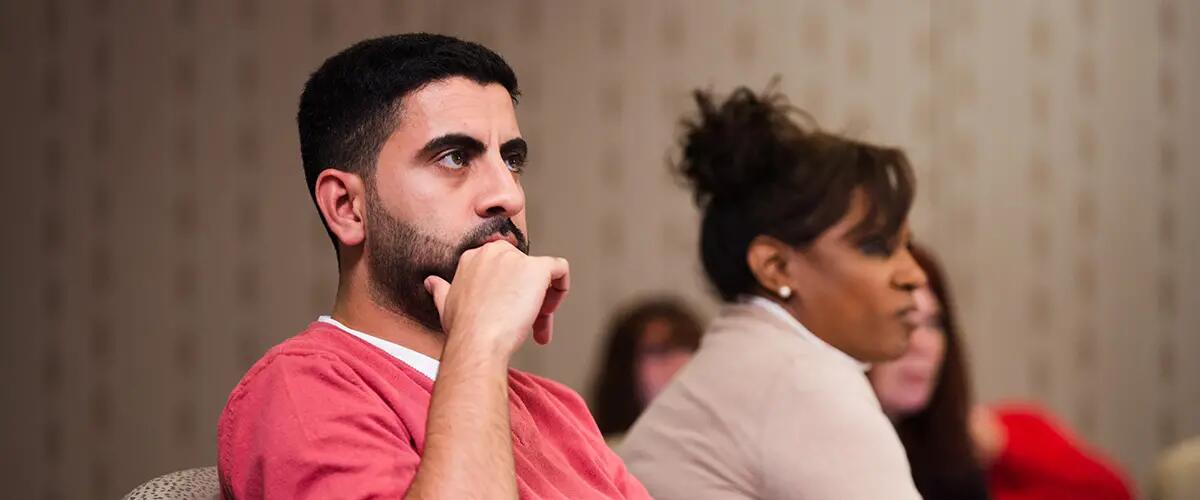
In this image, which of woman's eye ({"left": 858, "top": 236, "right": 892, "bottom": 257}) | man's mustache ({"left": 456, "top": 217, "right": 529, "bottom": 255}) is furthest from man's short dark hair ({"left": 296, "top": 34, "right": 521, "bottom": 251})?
woman's eye ({"left": 858, "top": 236, "right": 892, "bottom": 257})

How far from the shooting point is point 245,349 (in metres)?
3.38

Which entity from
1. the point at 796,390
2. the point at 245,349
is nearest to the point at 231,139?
the point at 245,349

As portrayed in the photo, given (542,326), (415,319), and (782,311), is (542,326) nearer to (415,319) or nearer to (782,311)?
(415,319)

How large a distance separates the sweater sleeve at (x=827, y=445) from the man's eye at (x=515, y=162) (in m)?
0.47

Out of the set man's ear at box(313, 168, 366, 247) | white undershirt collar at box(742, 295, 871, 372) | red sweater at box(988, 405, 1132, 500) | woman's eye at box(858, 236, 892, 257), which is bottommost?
red sweater at box(988, 405, 1132, 500)

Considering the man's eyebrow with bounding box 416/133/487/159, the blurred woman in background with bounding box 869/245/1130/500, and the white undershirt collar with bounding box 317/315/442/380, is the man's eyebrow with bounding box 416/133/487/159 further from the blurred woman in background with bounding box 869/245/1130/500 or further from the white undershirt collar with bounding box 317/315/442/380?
the blurred woman in background with bounding box 869/245/1130/500

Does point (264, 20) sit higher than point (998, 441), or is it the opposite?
point (264, 20)

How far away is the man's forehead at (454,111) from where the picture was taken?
1.23 metres

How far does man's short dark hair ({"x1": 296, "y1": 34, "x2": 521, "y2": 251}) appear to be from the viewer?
1243 mm

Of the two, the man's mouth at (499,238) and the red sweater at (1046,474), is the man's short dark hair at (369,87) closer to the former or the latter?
the man's mouth at (499,238)

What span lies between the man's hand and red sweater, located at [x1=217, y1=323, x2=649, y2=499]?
78 mm

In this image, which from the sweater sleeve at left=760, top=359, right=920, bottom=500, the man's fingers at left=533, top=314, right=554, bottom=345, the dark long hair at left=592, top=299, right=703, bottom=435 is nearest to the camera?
the man's fingers at left=533, top=314, right=554, bottom=345

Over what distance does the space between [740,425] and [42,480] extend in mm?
2289

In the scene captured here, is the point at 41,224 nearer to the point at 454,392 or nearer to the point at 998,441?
the point at 998,441
